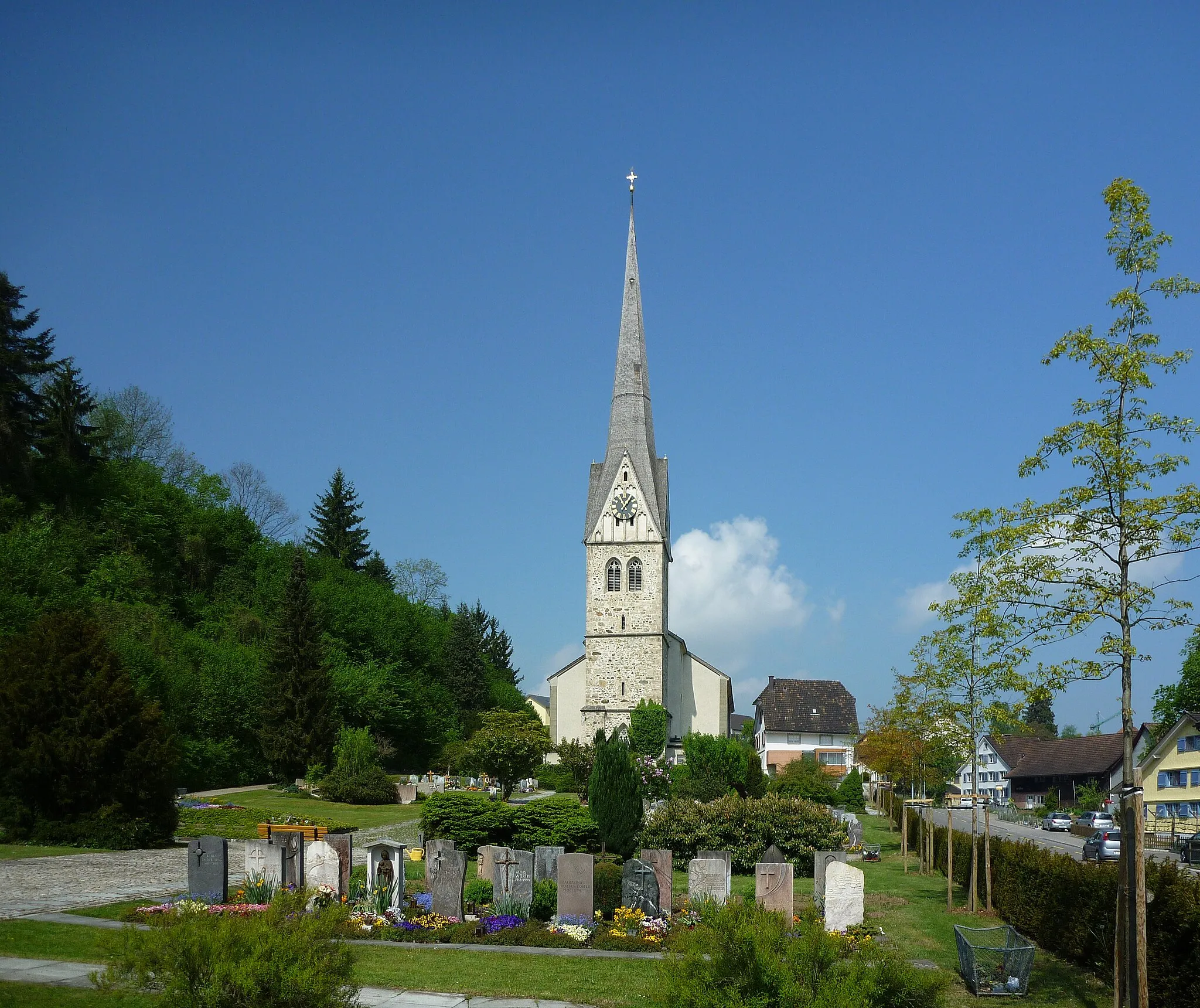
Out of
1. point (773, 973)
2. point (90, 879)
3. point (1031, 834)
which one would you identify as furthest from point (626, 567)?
point (773, 973)

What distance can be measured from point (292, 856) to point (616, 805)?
8.82m

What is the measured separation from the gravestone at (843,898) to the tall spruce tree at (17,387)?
4037cm

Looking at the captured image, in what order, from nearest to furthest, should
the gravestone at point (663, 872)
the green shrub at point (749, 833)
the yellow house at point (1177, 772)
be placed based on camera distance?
the gravestone at point (663, 872) < the green shrub at point (749, 833) < the yellow house at point (1177, 772)

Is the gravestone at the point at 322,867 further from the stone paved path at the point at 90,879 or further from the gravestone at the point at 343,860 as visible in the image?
the stone paved path at the point at 90,879

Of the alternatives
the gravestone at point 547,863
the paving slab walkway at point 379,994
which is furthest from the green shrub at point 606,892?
the paving slab walkway at point 379,994

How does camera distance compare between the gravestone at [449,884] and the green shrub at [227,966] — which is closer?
the green shrub at [227,966]

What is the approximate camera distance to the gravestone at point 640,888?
15.3m

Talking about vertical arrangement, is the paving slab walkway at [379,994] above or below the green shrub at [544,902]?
above

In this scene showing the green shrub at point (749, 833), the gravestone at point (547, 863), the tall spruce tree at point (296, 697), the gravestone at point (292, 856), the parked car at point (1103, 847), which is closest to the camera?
the gravestone at point (292, 856)

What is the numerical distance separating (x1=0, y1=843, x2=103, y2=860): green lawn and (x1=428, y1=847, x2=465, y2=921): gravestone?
9.89m

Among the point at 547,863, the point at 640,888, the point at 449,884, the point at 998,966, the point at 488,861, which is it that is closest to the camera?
the point at 998,966

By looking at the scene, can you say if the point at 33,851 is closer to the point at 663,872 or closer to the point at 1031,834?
the point at 663,872

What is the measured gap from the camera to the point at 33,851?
811 inches

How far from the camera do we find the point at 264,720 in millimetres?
46438
